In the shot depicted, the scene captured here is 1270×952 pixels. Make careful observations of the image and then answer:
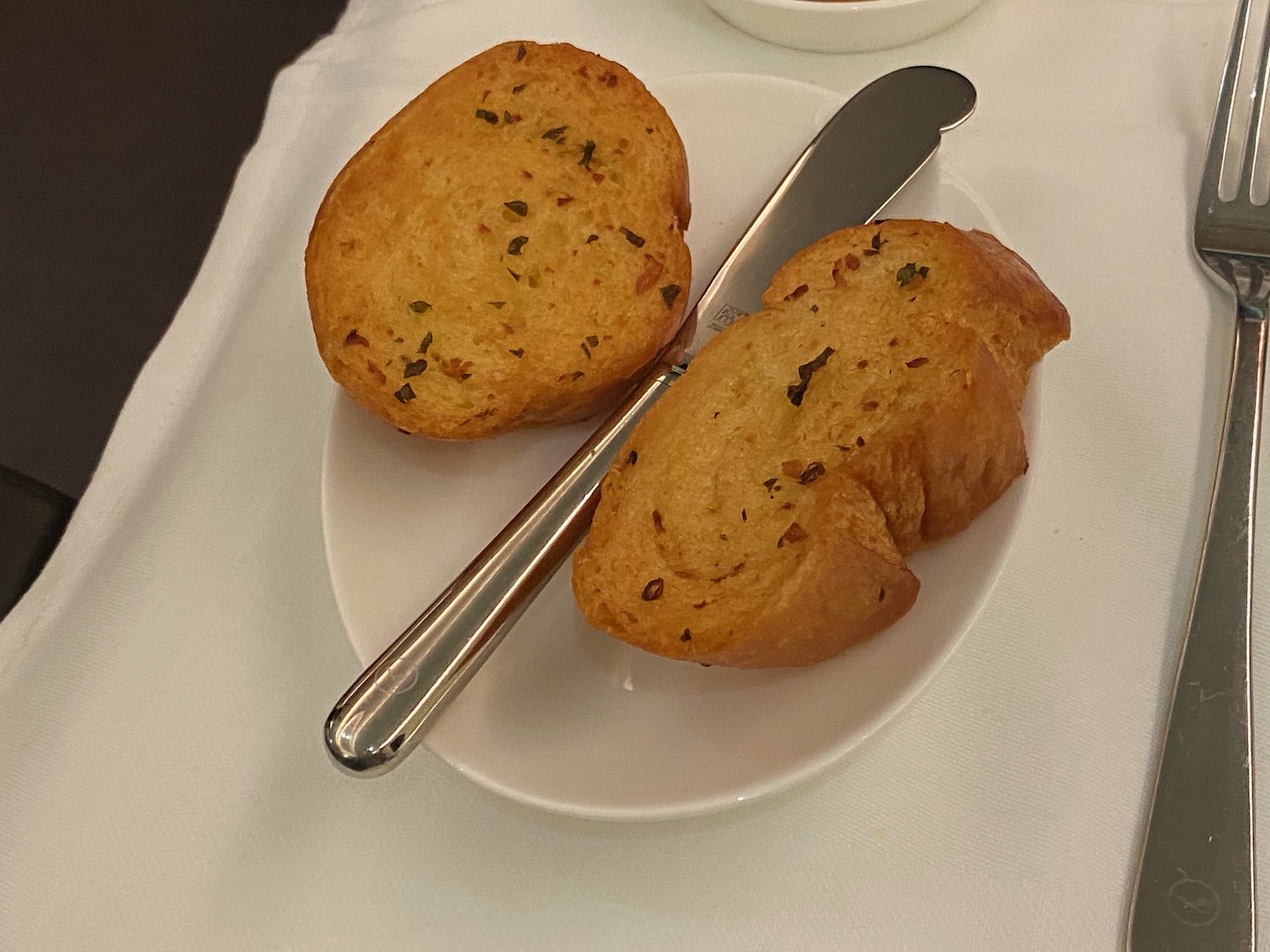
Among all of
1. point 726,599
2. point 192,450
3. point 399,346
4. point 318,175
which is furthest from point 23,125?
point 726,599

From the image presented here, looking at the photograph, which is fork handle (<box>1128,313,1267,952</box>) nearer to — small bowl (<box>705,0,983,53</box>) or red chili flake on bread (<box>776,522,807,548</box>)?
red chili flake on bread (<box>776,522,807,548</box>)

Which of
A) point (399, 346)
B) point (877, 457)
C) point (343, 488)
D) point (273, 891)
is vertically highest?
point (877, 457)


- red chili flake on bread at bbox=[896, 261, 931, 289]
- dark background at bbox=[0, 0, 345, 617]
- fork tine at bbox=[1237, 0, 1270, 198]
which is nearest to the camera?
red chili flake on bread at bbox=[896, 261, 931, 289]

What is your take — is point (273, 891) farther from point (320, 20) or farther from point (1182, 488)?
point (320, 20)

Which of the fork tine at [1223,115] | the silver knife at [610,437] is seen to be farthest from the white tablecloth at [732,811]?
the silver knife at [610,437]

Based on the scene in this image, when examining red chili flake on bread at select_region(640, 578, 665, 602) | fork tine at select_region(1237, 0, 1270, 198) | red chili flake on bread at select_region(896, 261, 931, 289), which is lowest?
red chili flake on bread at select_region(640, 578, 665, 602)

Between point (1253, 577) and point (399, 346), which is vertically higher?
point (1253, 577)

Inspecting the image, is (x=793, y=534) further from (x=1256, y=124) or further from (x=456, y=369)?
(x=1256, y=124)

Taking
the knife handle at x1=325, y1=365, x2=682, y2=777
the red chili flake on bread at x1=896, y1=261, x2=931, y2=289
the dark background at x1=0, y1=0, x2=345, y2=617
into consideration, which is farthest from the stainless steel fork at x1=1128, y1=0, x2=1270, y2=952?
the dark background at x1=0, y1=0, x2=345, y2=617

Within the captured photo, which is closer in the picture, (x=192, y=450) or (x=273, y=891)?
(x=273, y=891)
